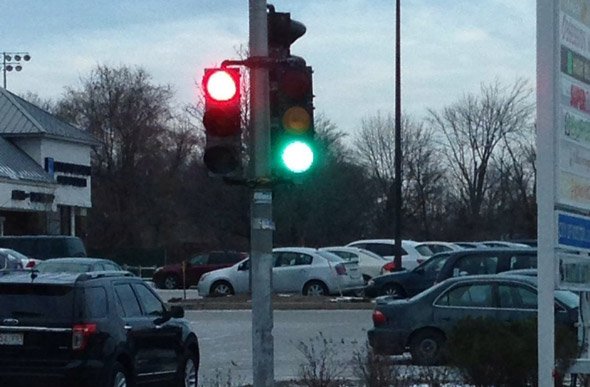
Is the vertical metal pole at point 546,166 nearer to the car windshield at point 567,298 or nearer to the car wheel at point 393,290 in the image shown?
the car windshield at point 567,298

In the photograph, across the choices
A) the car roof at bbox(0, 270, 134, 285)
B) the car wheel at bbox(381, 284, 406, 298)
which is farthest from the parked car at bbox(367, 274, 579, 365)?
the car wheel at bbox(381, 284, 406, 298)

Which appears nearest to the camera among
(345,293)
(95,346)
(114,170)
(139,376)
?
(95,346)

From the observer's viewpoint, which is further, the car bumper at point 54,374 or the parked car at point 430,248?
the parked car at point 430,248

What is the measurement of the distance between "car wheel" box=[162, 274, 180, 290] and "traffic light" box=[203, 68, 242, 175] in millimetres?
37617

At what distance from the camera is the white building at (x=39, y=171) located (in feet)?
216

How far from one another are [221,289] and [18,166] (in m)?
31.5

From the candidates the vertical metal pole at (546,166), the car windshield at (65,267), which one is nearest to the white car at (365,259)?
the car windshield at (65,267)

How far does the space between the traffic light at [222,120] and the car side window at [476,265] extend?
16.3 metres

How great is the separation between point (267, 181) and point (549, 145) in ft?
9.08

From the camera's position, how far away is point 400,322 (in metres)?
19.8

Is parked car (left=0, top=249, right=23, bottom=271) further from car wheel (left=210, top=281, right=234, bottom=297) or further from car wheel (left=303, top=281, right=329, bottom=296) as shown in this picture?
car wheel (left=303, top=281, right=329, bottom=296)

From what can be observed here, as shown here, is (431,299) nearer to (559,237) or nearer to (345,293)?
(559,237)

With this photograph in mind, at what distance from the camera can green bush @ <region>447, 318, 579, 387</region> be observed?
1341cm

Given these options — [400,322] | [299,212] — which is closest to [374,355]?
[400,322]
